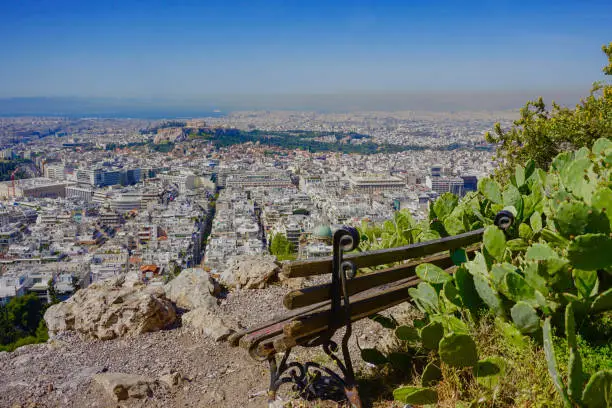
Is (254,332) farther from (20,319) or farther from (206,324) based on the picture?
(20,319)

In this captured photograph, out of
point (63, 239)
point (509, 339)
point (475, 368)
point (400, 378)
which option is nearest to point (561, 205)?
point (509, 339)

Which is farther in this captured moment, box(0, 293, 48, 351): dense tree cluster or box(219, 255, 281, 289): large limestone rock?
box(0, 293, 48, 351): dense tree cluster

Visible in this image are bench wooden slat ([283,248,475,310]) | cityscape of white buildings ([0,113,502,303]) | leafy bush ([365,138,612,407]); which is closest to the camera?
leafy bush ([365,138,612,407])

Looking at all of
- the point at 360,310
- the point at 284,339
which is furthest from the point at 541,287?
the point at 284,339

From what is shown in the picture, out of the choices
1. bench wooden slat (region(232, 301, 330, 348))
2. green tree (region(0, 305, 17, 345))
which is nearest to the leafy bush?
bench wooden slat (region(232, 301, 330, 348))

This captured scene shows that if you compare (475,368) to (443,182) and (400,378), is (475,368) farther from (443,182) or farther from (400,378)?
(443,182)

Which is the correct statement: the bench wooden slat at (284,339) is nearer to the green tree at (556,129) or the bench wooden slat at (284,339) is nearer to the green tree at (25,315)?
the green tree at (556,129)

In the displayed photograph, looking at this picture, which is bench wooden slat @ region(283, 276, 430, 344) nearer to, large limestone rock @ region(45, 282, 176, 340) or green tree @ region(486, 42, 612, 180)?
large limestone rock @ region(45, 282, 176, 340)
